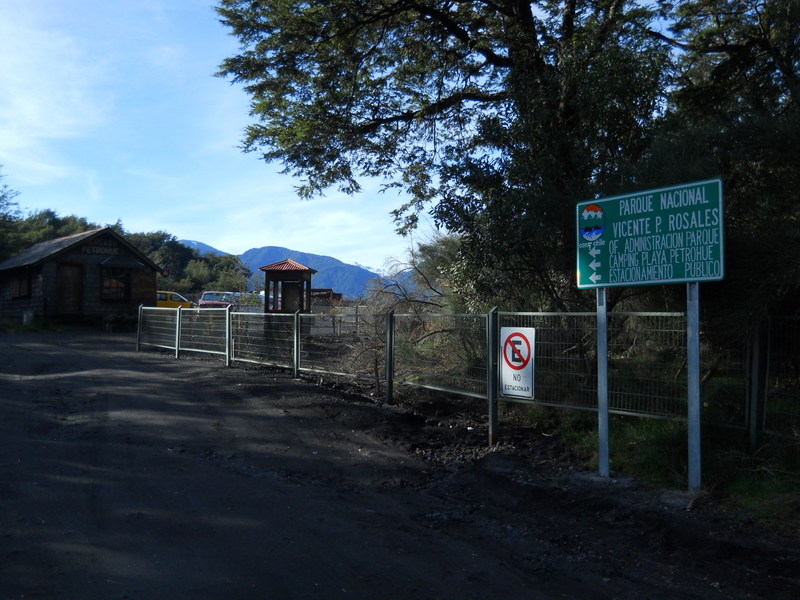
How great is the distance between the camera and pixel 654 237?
7.04 metres

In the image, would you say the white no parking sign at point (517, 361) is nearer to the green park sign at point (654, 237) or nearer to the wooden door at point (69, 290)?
the green park sign at point (654, 237)

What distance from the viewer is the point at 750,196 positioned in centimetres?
795

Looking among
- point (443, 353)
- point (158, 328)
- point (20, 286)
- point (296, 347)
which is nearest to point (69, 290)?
point (20, 286)

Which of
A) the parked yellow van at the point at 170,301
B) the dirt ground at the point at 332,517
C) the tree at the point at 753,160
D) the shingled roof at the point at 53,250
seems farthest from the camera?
the parked yellow van at the point at 170,301

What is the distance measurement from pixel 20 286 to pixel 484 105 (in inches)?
1107

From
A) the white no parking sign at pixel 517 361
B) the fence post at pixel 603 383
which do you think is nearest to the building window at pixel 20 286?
the white no parking sign at pixel 517 361

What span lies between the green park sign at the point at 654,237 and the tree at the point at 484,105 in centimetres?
134

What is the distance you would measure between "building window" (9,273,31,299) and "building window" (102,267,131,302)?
3.50 m

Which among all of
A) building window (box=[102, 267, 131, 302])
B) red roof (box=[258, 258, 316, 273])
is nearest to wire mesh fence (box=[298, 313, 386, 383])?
red roof (box=[258, 258, 316, 273])

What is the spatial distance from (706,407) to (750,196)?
2550 mm

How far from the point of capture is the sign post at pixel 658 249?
6504 mm

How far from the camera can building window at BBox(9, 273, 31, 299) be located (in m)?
32.3

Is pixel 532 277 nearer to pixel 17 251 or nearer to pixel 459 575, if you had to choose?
pixel 459 575

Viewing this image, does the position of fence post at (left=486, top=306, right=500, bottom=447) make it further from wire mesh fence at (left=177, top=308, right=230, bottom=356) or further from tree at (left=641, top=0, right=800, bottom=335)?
wire mesh fence at (left=177, top=308, right=230, bottom=356)
